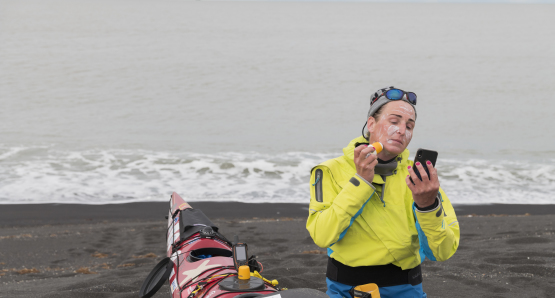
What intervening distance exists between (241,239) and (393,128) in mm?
5883

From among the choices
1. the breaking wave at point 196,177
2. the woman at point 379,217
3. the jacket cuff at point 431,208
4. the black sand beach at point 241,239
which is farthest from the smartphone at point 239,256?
the breaking wave at point 196,177

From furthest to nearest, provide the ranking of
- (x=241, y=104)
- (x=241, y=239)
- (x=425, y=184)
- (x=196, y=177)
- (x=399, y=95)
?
(x=241, y=104) → (x=196, y=177) → (x=241, y=239) → (x=399, y=95) → (x=425, y=184)

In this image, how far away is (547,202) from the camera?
37.2ft

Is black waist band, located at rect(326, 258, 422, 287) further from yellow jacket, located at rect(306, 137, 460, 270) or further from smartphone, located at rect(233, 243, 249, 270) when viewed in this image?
smartphone, located at rect(233, 243, 249, 270)

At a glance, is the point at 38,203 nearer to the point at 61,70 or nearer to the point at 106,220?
the point at 106,220

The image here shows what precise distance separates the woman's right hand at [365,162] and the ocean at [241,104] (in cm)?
919

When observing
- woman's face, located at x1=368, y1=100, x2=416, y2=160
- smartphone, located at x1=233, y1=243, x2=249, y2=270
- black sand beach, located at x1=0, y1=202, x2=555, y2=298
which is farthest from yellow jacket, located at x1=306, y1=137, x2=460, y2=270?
black sand beach, located at x1=0, y1=202, x2=555, y2=298

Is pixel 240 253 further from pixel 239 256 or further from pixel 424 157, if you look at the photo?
pixel 424 157

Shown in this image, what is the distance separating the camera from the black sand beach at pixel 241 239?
16.6 feet

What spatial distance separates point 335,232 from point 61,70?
120 feet

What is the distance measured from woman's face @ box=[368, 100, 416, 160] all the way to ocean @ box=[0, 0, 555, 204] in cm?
899

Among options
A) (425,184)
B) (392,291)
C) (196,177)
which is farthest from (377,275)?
(196,177)

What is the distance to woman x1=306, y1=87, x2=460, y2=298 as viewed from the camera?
84.9 inches

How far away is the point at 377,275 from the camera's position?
236cm
